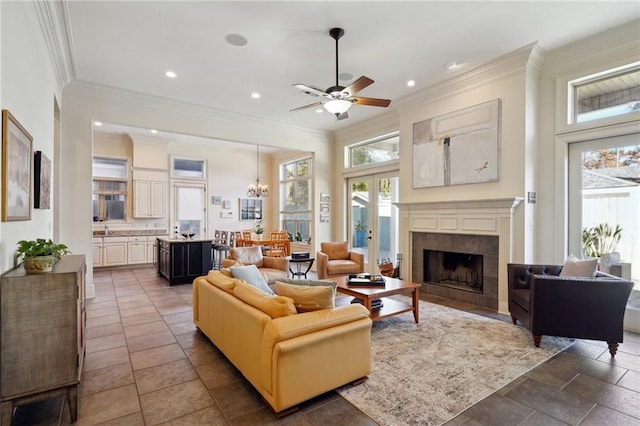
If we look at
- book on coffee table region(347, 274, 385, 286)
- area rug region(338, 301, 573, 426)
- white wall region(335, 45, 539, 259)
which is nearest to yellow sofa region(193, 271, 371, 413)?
area rug region(338, 301, 573, 426)

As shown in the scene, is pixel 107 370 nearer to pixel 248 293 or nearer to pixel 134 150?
pixel 248 293

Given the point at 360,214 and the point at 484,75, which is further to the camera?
the point at 360,214

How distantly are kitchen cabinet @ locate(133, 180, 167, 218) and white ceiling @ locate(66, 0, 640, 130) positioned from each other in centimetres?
357

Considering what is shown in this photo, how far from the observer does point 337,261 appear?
5.67 m

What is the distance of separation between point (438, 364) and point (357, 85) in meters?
2.89

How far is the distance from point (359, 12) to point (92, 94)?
4467 millimetres

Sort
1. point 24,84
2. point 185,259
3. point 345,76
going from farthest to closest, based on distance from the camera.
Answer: point 185,259, point 345,76, point 24,84

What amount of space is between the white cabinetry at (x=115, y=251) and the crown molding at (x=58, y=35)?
4.21 m

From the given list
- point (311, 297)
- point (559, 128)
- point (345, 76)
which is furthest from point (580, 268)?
point (345, 76)

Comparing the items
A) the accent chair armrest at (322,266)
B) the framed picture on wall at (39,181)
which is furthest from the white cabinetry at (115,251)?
the accent chair armrest at (322,266)

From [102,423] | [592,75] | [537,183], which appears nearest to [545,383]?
[537,183]

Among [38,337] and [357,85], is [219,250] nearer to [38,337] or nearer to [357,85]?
[357,85]

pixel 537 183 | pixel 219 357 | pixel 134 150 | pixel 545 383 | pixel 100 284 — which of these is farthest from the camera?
pixel 134 150

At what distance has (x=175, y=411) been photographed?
7.31 feet
